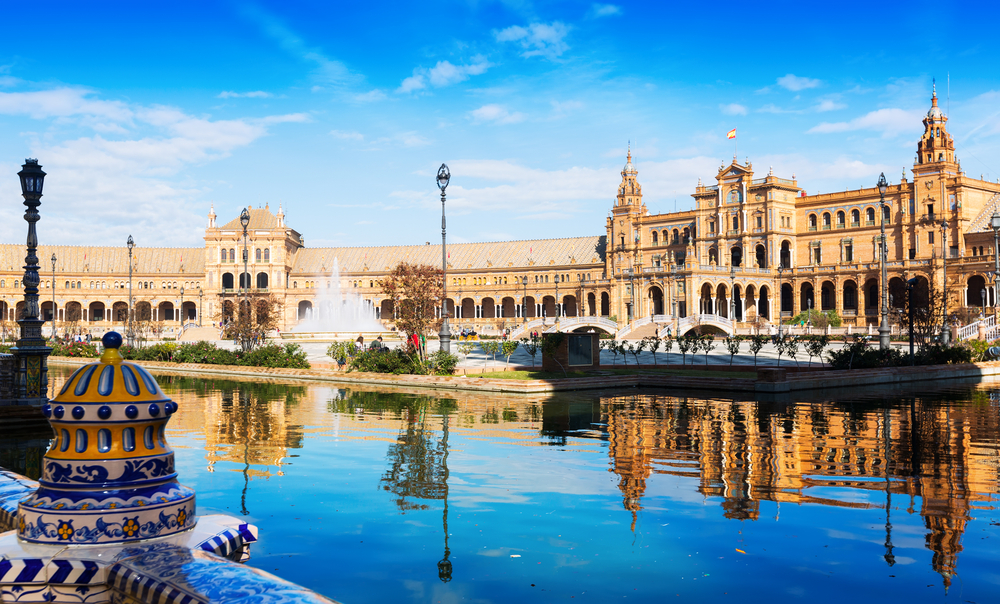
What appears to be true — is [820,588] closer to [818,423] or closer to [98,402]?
[98,402]

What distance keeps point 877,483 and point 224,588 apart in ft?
31.1

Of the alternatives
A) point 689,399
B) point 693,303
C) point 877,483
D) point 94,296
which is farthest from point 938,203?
point 94,296

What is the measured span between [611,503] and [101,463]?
20.7 feet

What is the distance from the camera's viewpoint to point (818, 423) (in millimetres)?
17109

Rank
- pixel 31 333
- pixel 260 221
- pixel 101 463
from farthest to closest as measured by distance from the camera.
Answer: pixel 260 221 → pixel 31 333 → pixel 101 463

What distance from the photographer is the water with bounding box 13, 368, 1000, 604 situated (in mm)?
6574

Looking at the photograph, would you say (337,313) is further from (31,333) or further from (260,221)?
(31,333)

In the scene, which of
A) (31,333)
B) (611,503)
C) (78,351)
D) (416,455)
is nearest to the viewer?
(611,503)

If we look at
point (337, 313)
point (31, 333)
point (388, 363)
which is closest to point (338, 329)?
point (337, 313)

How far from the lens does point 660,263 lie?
293ft

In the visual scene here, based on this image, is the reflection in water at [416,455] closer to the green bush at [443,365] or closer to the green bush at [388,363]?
the green bush at [443,365]

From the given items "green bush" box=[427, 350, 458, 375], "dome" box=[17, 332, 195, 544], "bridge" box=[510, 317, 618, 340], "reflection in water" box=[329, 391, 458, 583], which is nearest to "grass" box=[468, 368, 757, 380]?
"green bush" box=[427, 350, 458, 375]

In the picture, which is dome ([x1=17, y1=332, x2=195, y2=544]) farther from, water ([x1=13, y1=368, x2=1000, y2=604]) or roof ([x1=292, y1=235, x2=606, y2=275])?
roof ([x1=292, y1=235, x2=606, y2=275])

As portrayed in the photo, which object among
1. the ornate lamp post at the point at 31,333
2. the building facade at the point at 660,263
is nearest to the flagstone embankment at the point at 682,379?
the ornate lamp post at the point at 31,333
